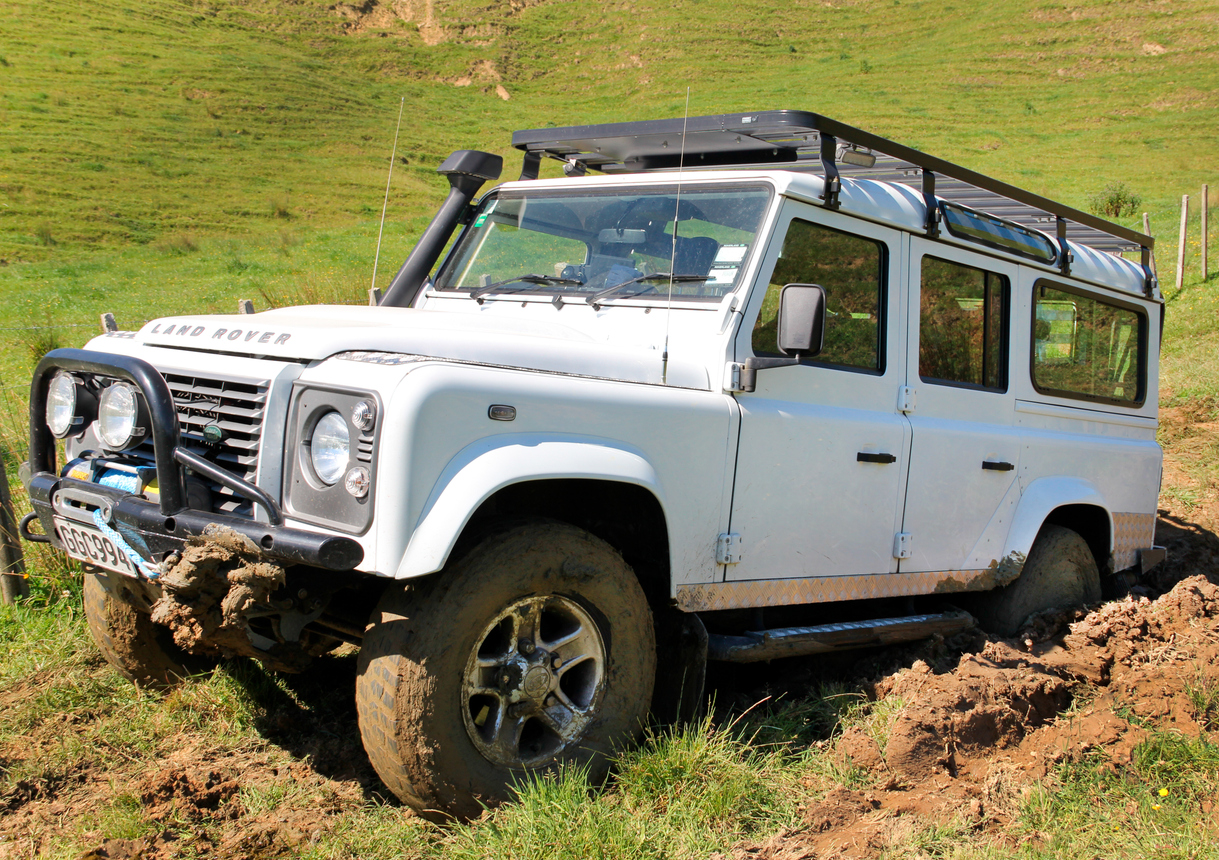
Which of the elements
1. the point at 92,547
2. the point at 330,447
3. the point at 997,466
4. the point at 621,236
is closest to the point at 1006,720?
the point at 997,466

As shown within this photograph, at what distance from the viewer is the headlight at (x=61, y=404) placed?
3061 mm

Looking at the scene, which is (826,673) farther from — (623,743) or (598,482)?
(598,482)

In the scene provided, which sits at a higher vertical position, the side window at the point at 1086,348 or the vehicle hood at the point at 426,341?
the side window at the point at 1086,348

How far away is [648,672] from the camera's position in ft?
10.3

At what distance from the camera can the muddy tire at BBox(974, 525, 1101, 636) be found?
485 cm

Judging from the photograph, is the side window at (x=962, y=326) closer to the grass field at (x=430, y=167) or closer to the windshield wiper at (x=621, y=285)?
the windshield wiper at (x=621, y=285)

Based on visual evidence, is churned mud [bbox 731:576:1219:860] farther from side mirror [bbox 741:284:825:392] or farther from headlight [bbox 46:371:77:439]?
headlight [bbox 46:371:77:439]

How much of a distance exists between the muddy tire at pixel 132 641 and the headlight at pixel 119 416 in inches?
34.9

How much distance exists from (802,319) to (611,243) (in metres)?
1.01

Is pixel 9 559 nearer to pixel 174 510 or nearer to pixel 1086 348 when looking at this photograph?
pixel 174 510

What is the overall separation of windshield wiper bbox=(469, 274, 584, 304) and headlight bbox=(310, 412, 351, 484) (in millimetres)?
1467

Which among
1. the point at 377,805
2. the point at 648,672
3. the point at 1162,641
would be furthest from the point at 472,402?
the point at 1162,641

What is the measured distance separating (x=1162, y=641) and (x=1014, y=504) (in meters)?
0.95

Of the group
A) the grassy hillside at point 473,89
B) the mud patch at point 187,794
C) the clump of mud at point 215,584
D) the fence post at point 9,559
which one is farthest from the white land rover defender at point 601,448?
the grassy hillside at point 473,89
